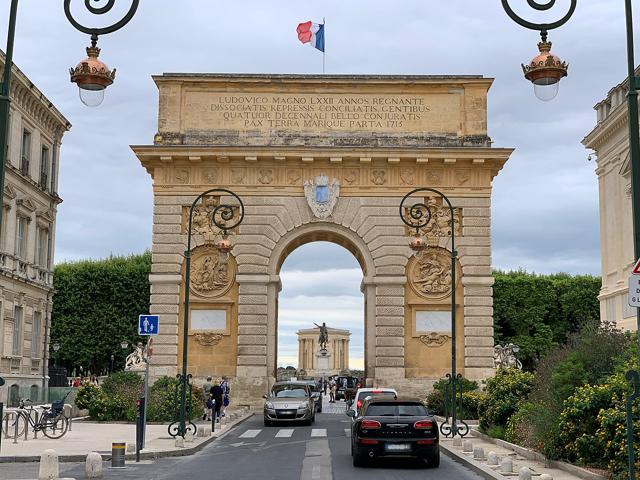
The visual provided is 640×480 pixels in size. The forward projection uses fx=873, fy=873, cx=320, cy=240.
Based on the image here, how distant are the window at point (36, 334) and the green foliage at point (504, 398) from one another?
2579cm

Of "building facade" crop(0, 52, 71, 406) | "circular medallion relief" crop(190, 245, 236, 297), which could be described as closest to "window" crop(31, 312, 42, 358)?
"building facade" crop(0, 52, 71, 406)

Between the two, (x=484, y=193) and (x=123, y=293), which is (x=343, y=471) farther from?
(x=123, y=293)

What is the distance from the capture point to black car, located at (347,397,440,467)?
18.0m

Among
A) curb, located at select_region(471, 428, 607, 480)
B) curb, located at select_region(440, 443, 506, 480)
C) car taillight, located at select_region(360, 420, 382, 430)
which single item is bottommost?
curb, located at select_region(440, 443, 506, 480)

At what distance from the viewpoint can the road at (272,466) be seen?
1650 cm

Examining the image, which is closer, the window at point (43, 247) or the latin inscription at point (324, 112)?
the latin inscription at point (324, 112)

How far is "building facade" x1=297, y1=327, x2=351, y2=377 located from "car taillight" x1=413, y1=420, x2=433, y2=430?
86.6m

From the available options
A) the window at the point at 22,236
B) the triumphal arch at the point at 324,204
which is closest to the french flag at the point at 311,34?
the triumphal arch at the point at 324,204

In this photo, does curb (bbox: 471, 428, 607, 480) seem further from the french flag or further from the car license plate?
the french flag

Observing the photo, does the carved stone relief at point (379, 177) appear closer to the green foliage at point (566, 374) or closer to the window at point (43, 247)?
the window at point (43, 247)

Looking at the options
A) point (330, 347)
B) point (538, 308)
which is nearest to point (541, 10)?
point (538, 308)

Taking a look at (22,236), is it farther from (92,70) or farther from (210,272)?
(92,70)

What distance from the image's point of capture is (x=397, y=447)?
17938 millimetres

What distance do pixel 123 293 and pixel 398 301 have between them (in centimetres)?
2596
